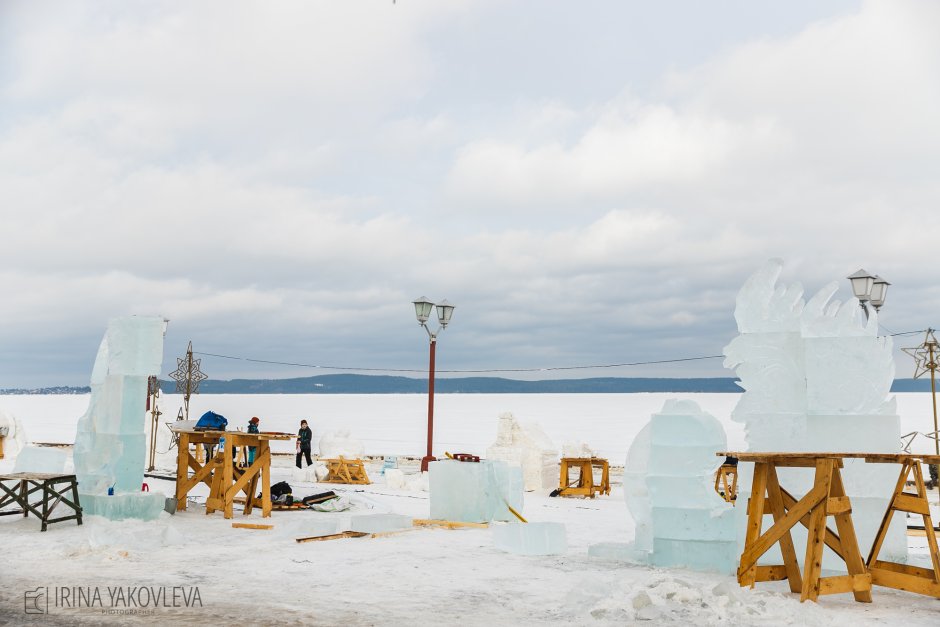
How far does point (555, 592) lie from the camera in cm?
632

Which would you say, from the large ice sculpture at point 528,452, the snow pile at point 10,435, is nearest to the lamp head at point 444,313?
the large ice sculpture at point 528,452

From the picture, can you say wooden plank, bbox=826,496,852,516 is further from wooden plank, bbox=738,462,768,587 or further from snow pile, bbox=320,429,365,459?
snow pile, bbox=320,429,365,459

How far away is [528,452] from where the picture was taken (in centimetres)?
1805

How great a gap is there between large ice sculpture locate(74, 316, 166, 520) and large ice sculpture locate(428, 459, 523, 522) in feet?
12.4

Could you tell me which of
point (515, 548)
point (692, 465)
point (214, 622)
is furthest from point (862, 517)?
point (214, 622)

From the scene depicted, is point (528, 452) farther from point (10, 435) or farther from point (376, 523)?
point (10, 435)

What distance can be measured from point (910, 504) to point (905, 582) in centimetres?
63

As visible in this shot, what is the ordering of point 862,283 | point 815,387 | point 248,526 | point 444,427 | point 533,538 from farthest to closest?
point 444,427
point 862,283
point 248,526
point 533,538
point 815,387

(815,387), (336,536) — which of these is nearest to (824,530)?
(815,387)

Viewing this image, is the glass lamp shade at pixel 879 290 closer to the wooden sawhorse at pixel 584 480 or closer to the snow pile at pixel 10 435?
the wooden sawhorse at pixel 584 480

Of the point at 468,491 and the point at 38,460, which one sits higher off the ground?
the point at 38,460

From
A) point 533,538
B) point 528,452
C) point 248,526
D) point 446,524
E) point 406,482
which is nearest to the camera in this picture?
point 533,538

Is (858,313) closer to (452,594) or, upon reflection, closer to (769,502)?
(769,502)

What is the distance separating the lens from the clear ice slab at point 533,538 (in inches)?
323
